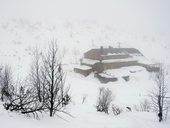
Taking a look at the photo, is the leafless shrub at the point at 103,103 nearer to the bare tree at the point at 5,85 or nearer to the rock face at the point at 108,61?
the bare tree at the point at 5,85

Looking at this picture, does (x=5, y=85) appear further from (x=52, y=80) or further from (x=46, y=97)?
(x=52, y=80)

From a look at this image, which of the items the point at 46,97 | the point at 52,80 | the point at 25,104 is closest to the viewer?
the point at 25,104

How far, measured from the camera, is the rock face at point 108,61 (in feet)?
150

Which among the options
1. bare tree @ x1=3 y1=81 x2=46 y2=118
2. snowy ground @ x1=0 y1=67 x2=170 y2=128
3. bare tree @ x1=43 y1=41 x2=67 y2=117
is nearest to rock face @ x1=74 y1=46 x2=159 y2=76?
snowy ground @ x1=0 y1=67 x2=170 y2=128

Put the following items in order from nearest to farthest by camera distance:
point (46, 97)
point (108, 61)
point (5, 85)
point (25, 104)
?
point (25, 104), point (46, 97), point (5, 85), point (108, 61)

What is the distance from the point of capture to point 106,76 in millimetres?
41094

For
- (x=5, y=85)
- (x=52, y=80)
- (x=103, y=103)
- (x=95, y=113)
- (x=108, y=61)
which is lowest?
(x=103, y=103)

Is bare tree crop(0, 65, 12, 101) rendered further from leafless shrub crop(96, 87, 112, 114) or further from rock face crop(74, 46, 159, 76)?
rock face crop(74, 46, 159, 76)

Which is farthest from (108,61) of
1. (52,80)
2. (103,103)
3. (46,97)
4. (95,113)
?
(52,80)

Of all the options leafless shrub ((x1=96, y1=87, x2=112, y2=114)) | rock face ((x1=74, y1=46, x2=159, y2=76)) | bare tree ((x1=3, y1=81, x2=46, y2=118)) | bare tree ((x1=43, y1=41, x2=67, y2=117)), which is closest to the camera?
bare tree ((x1=3, y1=81, x2=46, y2=118))

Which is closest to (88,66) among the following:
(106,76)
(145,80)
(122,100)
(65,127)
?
(106,76)

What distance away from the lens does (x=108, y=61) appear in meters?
46.5

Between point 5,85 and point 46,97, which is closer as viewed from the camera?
point 46,97

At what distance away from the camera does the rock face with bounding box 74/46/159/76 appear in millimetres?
45662
